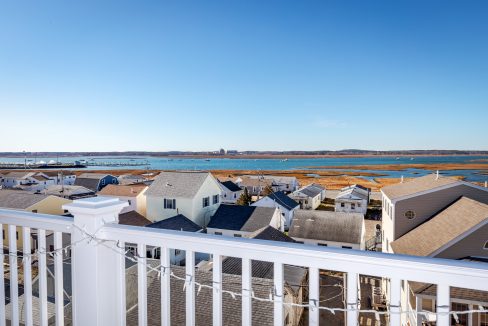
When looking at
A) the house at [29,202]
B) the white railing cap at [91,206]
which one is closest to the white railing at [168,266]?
the white railing cap at [91,206]

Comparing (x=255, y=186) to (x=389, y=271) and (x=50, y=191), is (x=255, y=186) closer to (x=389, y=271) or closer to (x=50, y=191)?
(x=50, y=191)

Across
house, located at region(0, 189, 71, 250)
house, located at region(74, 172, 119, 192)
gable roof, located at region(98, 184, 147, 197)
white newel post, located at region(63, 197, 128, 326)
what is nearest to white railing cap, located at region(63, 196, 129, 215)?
white newel post, located at region(63, 197, 128, 326)

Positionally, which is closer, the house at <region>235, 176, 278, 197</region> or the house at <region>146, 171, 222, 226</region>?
the house at <region>146, 171, 222, 226</region>

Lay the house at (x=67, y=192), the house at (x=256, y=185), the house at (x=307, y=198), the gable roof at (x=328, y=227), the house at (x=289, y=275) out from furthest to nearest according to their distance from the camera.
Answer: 1. the house at (x=256, y=185)
2. the house at (x=307, y=198)
3. the house at (x=67, y=192)
4. the gable roof at (x=328, y=227)
5. the house at (x=289, y=275)

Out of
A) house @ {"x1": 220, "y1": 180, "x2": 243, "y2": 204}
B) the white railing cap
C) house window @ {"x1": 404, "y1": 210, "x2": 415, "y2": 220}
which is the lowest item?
house @ {"x1": 220, "y1": 180, "x2": 243, "y2": 204}

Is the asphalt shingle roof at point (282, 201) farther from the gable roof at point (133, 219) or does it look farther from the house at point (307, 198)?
the gable roof at point (133, 219)

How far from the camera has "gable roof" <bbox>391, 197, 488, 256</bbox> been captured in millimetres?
8383

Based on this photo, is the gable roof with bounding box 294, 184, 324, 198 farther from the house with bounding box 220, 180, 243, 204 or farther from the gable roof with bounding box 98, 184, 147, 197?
the gable roof with bounding box 98, 184, 147, 197

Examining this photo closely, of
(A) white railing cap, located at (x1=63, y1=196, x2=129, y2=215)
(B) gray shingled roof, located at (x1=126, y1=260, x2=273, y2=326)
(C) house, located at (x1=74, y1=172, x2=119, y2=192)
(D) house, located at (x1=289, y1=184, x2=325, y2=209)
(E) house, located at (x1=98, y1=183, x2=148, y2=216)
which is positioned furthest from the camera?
(C) house, located at (x1=74, y1=172, x2=119, y2=192)

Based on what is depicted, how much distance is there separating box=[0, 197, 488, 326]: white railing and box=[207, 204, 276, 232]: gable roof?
14195mm

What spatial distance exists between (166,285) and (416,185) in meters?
13.8

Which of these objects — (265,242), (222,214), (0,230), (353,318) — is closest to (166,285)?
(265,242)

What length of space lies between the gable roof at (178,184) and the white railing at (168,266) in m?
16.4

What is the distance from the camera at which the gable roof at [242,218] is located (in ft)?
53.0
